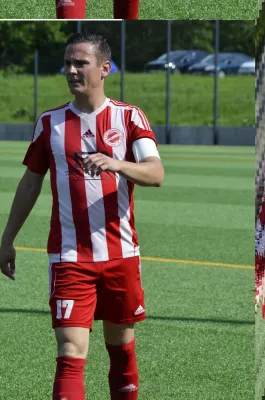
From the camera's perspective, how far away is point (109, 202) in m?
3.58

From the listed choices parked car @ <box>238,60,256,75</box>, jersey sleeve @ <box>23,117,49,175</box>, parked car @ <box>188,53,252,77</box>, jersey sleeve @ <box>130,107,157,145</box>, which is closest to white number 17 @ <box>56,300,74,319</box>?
jersey sleeve @ <box>23,117,49,175</box>

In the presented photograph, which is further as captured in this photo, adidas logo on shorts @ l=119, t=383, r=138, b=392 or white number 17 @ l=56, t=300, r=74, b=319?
adidas logo on shorts @ l=119, t=383, r=138, b=392

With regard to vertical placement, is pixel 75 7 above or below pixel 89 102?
above

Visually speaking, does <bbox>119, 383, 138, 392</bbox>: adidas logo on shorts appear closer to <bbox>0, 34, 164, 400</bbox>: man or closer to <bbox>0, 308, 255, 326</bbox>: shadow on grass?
<bbox>0, 34, 164, 400</bbox>: man

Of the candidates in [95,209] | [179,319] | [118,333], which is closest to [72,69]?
[95,209]

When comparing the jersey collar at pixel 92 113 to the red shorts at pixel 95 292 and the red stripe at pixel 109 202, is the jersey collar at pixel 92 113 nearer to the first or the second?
the red stripe at pixel 109 202

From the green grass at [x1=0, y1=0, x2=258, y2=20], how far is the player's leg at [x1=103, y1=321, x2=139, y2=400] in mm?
8834

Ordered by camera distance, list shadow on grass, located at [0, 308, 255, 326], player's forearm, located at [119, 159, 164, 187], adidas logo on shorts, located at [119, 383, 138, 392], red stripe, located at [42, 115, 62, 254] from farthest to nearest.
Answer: shadow on grass, located at [0, 308, 255, 326], adidas logo on shorts, located at [119, 383, 138, 392], red stripe, located at [42, 115, 62, 254], player's forearm, located at [119, 159, 164, 187]

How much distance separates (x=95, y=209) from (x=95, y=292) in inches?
11.9

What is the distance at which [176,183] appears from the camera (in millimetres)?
14547

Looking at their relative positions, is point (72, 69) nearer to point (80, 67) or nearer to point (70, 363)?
point (80, 67)

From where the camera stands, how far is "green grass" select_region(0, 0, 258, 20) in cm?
1249

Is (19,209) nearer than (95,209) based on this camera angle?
No

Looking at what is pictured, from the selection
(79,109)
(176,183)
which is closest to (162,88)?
(176,183)
